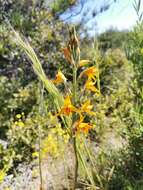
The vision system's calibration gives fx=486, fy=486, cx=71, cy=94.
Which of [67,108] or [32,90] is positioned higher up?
[67,108]

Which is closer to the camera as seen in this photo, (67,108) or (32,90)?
(67,108)

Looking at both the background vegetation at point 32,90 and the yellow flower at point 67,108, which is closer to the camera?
the yellow flower at point 67,108

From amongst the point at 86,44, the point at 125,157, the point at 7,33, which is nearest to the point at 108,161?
the point at 125,157

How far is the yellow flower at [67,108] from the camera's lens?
1563 millimetres

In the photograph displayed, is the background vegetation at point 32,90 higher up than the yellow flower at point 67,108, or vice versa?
the yellow flower at point 67,108

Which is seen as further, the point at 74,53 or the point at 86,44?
the point at 86,44

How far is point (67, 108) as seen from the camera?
1570 millimetres

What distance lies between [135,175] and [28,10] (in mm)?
2990

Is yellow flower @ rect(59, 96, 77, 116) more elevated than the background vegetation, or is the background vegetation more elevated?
yellow flower @ rect(59, 96, 77, 116)

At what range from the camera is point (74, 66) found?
158 cm

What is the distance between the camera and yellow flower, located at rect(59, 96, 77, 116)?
1.56 metres

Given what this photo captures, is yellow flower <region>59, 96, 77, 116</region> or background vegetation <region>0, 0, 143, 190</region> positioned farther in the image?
background vegetation <region>0, 0, 143, 190</region>

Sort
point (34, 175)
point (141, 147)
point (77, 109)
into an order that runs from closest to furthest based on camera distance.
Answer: point (77, 109) → point (141, 147) → point (34, 175)

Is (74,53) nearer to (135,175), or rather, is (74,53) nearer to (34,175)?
(135,175)
